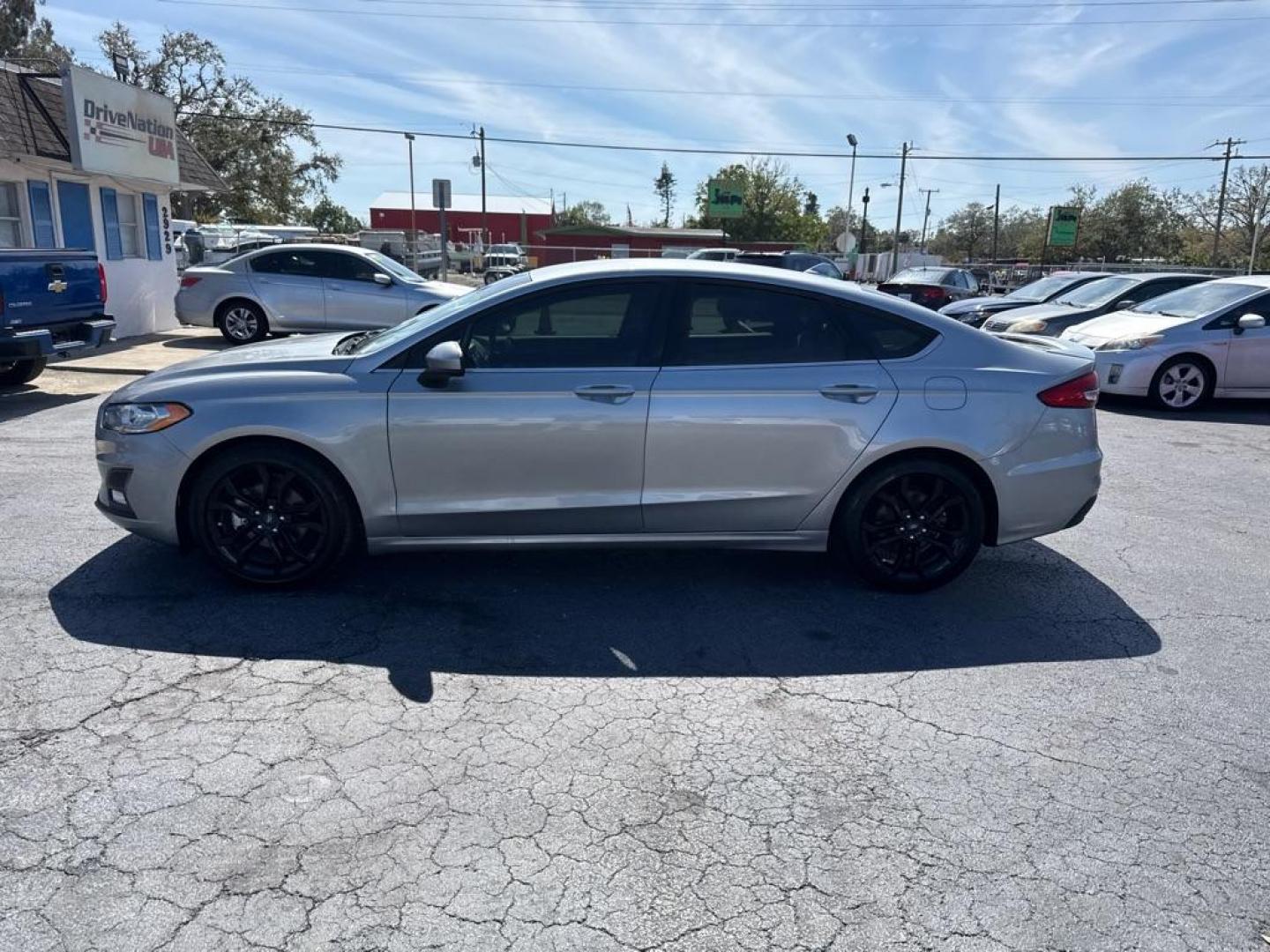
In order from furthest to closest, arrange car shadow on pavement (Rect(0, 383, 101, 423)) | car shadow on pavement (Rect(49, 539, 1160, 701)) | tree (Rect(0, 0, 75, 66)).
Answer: tree (Rect(0, 0, 75, 66)) → car shadow on pavement (Rect(0, 383, 101, 423)) → car shadow on pavement (Rect(49, 539, 1160, 701))

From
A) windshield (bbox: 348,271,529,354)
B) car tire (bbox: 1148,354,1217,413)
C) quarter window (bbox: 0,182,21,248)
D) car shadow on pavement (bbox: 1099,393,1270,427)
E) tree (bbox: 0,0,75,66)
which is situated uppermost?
tree (bbox: 0,0,75,66)

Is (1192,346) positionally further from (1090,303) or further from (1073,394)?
(1073,394)

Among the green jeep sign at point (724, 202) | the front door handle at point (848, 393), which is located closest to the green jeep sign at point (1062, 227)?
the green jeep sign at point (724, 202)

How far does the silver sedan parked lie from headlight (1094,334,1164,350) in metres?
8.84

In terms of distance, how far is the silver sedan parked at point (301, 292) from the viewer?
13820 millimetres

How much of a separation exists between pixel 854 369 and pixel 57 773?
11.8 feet

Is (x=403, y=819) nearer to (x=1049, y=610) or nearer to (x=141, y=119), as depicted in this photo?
(x=1049, y=610)

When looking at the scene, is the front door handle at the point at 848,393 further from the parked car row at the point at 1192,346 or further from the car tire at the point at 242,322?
the car tire at the point at 242,322

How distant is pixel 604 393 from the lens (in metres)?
4.27

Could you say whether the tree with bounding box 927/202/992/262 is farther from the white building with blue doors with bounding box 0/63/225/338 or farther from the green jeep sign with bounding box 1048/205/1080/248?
the white building with blue doors with bounding box 0/63/225/338

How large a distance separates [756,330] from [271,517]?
2.50 meters

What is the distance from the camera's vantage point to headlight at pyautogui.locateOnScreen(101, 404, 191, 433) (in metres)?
4.24

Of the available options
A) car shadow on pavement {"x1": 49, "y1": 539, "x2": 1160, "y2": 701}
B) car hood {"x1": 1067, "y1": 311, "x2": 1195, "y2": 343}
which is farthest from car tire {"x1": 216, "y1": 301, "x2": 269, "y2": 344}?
car hood {"x1": 1067, "y1": 311, "x2": 1195, "y2": 343}

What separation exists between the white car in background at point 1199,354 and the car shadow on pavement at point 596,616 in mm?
6345
